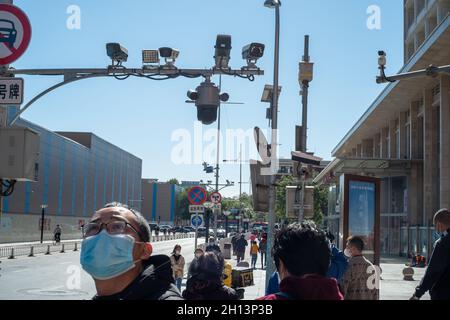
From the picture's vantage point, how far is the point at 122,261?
3.13 meters

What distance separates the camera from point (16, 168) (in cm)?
648

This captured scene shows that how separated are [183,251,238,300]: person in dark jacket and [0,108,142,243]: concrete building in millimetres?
41685

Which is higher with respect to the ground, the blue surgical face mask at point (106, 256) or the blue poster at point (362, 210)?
the blue poster at point (362, 210)

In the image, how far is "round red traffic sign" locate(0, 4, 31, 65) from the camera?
7.89 meters

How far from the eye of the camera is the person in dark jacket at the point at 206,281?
525 centimetres

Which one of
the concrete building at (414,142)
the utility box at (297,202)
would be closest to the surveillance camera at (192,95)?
the utility box at (297,202)

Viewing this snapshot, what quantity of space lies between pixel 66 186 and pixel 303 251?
66.2 metres

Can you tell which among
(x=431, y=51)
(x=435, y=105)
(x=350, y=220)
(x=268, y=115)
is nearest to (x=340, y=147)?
(x=435, y=105)

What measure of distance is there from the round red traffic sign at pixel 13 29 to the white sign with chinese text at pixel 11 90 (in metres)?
0.37

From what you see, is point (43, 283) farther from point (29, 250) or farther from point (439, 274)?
point (29, 250)

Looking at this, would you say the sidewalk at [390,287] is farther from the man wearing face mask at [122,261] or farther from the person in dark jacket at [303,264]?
the man wearing face mask at [122,261]

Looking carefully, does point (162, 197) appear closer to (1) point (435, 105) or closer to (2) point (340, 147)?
(2) point (340, 147)

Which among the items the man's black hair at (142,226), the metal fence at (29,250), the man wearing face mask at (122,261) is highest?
the man's black hair at (142,226)

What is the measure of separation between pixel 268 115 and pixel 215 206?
16.3 meters
